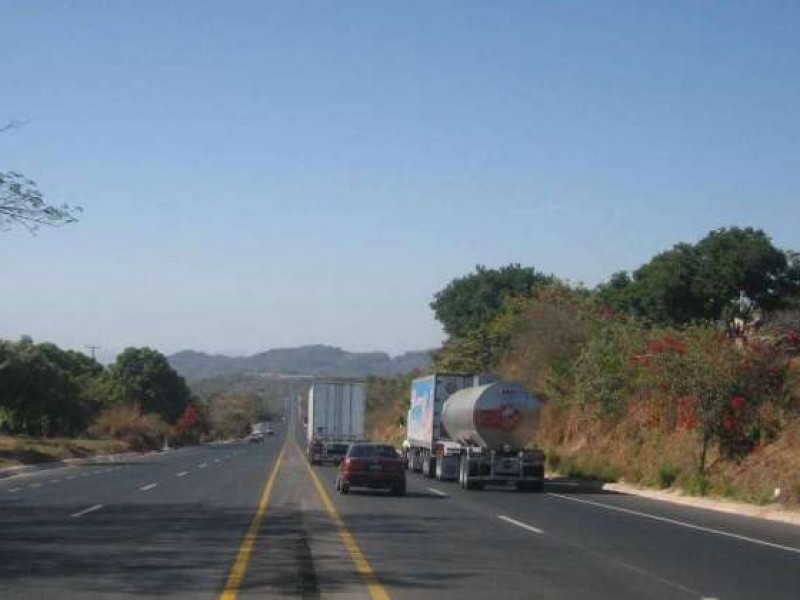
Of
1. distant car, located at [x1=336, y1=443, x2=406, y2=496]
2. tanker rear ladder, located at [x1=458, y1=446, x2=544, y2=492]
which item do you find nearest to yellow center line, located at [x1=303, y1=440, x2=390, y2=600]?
distant car, located at [x1=336, y1=443, x2=406, y2=496]

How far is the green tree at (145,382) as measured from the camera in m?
121

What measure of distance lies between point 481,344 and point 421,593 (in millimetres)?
66146

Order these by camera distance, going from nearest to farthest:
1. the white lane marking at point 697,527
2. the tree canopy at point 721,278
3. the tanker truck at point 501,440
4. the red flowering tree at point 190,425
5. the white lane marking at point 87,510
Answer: the white lane marking at point 697,527 → the white lane marking at point 87,510 → the tanker truck at point 501,440 → the tree canopy at point 721,278 → the red flowering tree at point 190,425

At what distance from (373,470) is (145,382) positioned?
95138mm

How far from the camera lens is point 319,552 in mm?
18000

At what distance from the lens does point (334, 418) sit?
60000 millimetres

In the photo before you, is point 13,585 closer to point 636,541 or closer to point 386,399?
point 636,541

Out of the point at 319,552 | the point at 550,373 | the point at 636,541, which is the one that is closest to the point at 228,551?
the point at 319,552

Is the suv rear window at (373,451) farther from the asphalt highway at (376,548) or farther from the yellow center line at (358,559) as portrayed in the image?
the yellow center line at (358,559)

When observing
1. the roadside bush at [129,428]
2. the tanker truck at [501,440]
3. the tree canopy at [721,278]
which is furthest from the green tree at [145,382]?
the tanker truck at [501,440]

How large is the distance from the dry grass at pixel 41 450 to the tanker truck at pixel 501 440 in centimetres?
2291

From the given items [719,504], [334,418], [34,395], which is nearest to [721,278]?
[334,418]

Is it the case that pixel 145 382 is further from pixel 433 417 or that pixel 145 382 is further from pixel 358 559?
pixel 358 559

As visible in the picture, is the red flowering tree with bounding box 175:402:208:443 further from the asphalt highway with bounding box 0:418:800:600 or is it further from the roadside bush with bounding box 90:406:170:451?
the asphalt highway with bounding box 0:418:800:600
